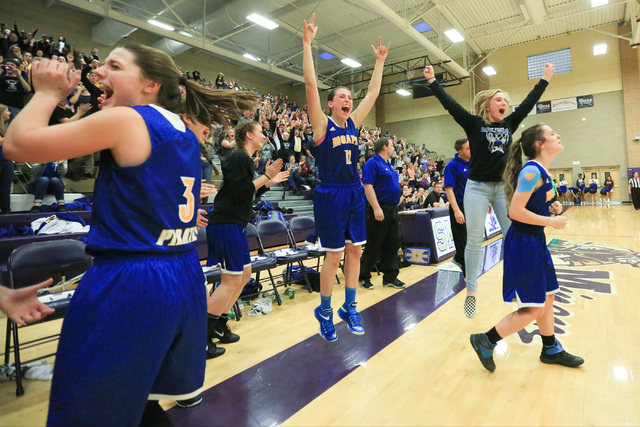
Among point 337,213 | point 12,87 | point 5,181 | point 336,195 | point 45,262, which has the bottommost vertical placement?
point 45,262

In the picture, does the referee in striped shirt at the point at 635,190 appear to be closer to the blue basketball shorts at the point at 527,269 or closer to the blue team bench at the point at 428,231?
the blue team bench at the point at 428,231

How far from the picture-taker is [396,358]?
8.75 ft

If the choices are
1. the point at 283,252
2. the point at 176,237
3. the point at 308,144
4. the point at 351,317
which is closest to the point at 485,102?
the point at 351,317

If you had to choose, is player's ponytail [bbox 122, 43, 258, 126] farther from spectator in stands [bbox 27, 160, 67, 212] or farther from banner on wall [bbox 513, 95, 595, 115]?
banner on wall [bbox 513, 95, 595, 115]

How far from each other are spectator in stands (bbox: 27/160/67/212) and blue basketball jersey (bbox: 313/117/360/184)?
5.42 m

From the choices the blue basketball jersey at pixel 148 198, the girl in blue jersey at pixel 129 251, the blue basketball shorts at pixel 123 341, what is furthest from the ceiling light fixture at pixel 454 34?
the blue basketball shorts at pixel 123 341

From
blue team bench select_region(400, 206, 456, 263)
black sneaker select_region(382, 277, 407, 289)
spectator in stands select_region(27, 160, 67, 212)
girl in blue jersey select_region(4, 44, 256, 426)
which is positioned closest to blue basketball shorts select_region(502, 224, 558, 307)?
girl in blue jersey select_region(4, 44, 256, 426)

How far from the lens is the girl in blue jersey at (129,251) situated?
91cm

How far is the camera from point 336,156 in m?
2.67

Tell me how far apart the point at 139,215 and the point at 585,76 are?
2388 centimetres

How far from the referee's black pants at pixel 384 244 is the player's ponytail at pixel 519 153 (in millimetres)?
2580

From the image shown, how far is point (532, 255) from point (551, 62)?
72.2ft

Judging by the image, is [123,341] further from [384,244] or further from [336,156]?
[384,244]

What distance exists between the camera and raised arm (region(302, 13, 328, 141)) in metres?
2.38
